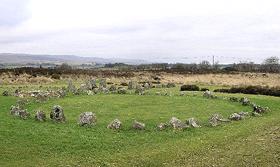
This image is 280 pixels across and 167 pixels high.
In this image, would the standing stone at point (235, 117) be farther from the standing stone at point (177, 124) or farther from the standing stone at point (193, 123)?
the standing stone at point (177, 124)

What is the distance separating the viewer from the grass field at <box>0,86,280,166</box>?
19.8m

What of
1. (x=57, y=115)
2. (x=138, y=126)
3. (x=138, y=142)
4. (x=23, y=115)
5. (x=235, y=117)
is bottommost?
(x=138, y=142)

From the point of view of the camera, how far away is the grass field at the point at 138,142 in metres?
19.8

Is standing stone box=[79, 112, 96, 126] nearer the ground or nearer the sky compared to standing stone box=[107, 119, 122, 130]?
nearer the sky

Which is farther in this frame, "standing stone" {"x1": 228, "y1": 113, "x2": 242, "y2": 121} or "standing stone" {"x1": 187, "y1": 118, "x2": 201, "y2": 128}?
"standing stone" {"x1": 228, "y1": 113, "x2": 242, "y2": 121}

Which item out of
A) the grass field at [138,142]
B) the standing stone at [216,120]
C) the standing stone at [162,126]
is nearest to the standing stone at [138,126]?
the grass field at [138,142]

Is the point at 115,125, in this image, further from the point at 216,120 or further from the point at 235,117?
the point at 235,117

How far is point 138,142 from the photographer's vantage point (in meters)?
23.6

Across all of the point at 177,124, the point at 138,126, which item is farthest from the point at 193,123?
the point at 138,126

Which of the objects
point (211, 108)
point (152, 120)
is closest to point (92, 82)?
point (211, 108)

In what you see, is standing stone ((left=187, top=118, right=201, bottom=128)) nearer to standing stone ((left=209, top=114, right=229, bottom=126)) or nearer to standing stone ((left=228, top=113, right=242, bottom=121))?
standing stone ((left=209, top=114, right=229, bottom=126))

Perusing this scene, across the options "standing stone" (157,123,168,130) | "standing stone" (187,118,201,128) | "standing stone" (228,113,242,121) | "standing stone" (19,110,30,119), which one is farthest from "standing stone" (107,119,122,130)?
"standing stone" (228,113,242,121)

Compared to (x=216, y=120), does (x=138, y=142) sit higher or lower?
lower

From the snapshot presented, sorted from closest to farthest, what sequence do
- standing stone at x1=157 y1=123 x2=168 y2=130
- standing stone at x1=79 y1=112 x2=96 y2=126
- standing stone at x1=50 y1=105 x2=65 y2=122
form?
standing stone at x1=157 y1=123 x2=168 y2=130 < standing stone at x1=79 y1=112 x2=96 y2=126 < standing stone at x1=50 y1=105 x2=65 y2=122
